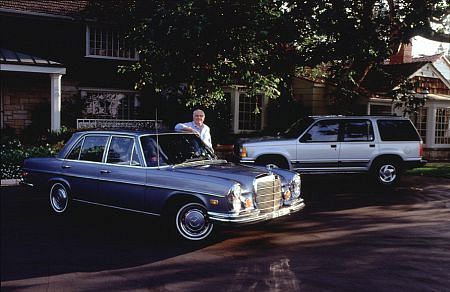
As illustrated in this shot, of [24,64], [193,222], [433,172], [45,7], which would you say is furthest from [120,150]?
[45,7]

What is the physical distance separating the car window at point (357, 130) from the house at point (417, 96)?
7695mm

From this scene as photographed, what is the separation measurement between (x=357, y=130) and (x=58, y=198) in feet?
25.0

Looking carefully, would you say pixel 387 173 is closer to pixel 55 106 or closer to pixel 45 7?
pixel 55 106

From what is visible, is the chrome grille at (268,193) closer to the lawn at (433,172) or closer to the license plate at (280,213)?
the license plate at (280,213)

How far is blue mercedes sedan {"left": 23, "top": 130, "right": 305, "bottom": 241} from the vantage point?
21.0 feet

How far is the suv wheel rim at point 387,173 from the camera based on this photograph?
1239 cm

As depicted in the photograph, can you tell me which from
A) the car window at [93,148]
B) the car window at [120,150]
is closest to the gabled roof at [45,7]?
the car window at [93,148]

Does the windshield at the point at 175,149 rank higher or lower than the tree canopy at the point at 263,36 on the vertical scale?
lower

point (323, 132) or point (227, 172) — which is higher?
point (323, 132)

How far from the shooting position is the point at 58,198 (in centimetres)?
816

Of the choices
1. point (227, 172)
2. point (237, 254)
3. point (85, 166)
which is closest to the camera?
point (237, 254)

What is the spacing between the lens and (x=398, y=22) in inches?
564

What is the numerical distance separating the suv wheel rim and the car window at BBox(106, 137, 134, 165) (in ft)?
24.9

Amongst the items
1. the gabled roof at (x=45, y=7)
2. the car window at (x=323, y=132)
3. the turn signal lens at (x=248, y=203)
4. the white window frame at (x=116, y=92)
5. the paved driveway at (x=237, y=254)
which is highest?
the gabled roof at (x=45, y=7)
